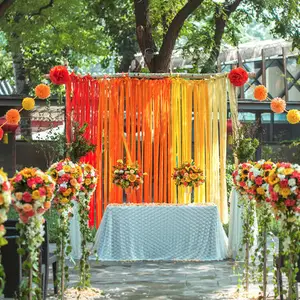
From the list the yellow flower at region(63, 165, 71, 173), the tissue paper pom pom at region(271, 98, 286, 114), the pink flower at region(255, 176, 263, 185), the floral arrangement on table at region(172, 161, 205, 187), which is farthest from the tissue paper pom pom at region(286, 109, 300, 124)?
the yellow flower at region(63, 165, 71, 173)

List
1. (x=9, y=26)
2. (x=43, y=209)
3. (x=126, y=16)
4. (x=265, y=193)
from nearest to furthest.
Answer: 1. (x=43, y=209)
2. (x=265, y=193)
3. (x=9, y=26)
4. (x=126, y=16)

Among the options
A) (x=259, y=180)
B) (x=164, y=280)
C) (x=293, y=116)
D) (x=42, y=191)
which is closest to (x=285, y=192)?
(x=259, y=180)

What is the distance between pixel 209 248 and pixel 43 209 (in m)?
5.57

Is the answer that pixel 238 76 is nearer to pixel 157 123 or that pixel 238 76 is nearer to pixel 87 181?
pixel 157 123

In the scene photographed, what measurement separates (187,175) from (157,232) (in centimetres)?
93

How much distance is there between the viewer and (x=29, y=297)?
23.6 feet

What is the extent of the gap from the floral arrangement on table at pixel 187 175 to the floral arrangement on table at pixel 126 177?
1.51 feet

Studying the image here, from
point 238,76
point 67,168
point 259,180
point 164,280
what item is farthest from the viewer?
point 238,76

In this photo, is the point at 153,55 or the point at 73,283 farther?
the point at 153,55

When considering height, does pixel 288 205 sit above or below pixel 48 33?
below

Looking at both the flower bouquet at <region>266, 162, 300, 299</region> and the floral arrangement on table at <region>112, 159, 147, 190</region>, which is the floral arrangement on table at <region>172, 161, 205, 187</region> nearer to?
the floral arrangement on table at <region>112, 159, 147, 190</region>

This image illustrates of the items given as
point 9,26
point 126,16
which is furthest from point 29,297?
point 126,16

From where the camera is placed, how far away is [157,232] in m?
12.2

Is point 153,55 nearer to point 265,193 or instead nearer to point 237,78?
point 237,78
